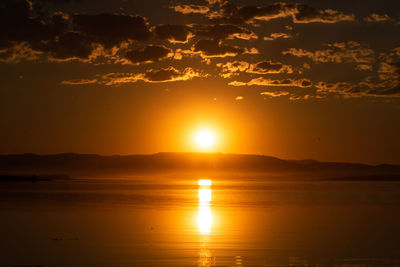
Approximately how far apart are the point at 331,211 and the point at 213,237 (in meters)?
18.3

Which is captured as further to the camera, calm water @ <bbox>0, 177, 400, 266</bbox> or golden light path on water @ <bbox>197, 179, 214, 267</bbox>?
calm water @ <bbox>0, 177, 400, 266</bbox>

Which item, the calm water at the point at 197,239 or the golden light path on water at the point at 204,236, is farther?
the calm water at the point at 197,239

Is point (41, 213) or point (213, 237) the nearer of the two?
point (213, 237)

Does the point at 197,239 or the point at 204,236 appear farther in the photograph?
the point at 204,236

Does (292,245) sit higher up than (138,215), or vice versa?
(138,215)

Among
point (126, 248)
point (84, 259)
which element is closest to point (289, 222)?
point (126, 248)

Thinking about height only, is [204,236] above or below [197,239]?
above

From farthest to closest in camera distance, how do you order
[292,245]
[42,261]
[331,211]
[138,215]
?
[331,211] → [138,215] → [292,245] → [42,261]

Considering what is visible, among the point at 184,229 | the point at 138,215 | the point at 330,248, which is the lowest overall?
the point at 330,248

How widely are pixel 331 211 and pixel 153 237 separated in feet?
64.9

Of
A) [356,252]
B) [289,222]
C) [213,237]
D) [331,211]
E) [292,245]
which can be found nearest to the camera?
[356,252]

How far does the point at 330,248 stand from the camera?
74.1ft

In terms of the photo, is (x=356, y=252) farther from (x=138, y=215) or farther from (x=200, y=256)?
(x=138, y=215)

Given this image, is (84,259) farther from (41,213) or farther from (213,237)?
(41,213)
